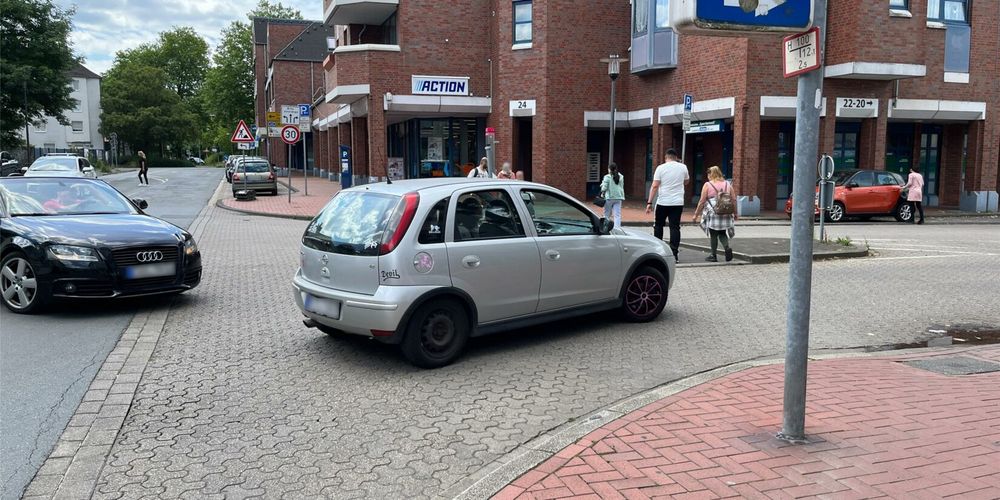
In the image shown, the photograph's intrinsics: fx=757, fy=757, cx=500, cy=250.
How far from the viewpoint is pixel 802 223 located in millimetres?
4227

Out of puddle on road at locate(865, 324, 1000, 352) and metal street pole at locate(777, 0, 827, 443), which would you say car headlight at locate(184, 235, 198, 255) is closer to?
metal street pole at locate(777, 0, 827, 443)

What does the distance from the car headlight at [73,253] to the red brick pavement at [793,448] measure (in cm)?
567

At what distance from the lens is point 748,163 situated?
22.8 m

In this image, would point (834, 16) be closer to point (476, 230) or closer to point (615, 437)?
point (476, 230)

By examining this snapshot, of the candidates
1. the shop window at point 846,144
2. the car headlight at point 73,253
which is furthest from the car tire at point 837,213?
the car headlight at point 73,253

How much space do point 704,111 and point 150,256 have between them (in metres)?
19.3

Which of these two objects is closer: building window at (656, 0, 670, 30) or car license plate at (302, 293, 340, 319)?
car license plate at (302, 293, 340, 319)

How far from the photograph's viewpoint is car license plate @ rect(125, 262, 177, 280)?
7855mm

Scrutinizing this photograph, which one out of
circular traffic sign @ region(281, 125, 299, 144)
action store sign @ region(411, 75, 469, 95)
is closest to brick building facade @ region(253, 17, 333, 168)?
circular traffic sign @ region(281, 125, 299, 144)

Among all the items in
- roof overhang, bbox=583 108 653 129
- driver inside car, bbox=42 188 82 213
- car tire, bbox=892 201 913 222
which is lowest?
car tire, bbox=892 201 913 222

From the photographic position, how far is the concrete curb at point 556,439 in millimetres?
3961

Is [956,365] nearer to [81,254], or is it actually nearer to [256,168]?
[81,254]

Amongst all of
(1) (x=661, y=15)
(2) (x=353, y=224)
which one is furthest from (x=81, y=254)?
(1) (x=661, y=15)

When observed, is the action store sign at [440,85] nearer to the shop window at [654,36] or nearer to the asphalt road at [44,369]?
the shop window at [654,36]
